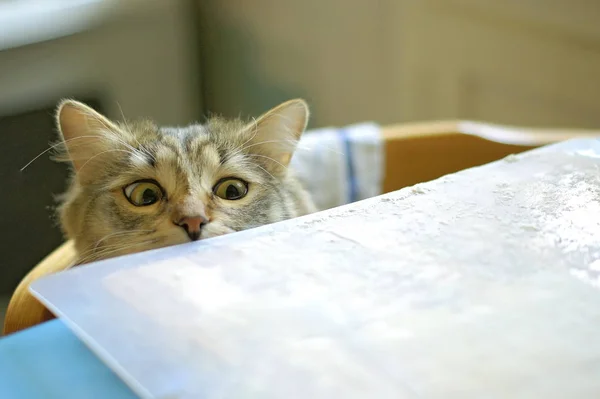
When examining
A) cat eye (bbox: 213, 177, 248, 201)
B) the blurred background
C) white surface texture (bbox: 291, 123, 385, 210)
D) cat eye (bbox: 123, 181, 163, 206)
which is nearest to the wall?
the blurred background

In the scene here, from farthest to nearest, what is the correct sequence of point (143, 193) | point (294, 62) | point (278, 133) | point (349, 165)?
point (294, 62) → point (349, 165) → point (278, 133) → point (143, 193)

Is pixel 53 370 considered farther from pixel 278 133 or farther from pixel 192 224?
pixel 278 133

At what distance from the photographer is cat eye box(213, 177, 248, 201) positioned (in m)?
0.87

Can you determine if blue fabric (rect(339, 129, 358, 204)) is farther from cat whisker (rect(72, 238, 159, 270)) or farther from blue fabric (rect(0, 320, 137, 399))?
blue fabric (rect(0, 320, 137, 399))

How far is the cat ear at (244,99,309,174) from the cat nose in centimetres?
22

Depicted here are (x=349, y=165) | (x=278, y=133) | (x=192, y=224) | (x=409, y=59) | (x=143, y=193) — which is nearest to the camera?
(x=192, y=224)

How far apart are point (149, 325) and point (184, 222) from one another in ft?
0.82

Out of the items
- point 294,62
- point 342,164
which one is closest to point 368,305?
point 342,164

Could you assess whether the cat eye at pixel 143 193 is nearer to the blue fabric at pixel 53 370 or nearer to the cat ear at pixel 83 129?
the cat ear at pixel 83 129

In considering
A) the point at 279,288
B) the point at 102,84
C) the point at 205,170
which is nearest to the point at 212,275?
the point at 279,288

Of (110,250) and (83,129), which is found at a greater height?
(83,129)

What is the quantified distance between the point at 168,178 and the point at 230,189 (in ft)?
0.29

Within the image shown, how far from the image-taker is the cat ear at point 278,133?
95 centimetres

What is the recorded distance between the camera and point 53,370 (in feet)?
1.64
